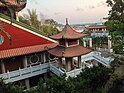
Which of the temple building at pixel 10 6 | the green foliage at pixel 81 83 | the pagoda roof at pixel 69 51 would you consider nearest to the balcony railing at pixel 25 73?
the pagoda roof at pixel 69 51

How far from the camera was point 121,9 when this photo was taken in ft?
47.4

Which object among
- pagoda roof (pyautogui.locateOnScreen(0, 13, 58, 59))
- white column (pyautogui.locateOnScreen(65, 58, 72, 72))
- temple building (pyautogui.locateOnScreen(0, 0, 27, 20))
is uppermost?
temple building (pyautogui.locateOnScreen(0, 0, 27, 20))

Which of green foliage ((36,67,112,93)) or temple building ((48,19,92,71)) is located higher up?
temple building ((48,19,92,71))

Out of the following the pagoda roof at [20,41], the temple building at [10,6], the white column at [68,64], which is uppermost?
the temple building at [10,6]

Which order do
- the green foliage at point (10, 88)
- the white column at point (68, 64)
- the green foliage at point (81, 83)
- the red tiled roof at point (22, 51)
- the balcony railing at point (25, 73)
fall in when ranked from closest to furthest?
the green foliage at point (81, 83)
the green foliage at point (10, 88)
the red tiled roof at point (22, 51)
the balcony railing at point (25, 73)
the white column at point (68, 64)

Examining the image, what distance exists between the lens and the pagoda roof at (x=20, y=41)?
1448cm

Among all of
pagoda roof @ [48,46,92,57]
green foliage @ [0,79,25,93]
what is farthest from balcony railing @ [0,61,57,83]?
green foliage @ [0,79,25,93]

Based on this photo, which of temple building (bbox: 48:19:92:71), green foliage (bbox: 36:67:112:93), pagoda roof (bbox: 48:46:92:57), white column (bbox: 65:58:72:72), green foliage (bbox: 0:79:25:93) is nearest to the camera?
green foliage (bbox: 36:67:112:93)

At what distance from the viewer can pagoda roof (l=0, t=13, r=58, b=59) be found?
47.5 feet

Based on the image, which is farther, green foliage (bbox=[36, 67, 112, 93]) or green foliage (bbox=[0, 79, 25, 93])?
green foliage (bbox=[0, 79, 25, 93])

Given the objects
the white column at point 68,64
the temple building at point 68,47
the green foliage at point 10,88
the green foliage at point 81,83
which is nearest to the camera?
the green foliage at point 81,83

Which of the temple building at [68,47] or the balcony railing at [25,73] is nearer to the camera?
the temple building at [68,47]

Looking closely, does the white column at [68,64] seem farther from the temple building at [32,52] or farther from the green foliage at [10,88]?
the green foliage at [10,88]

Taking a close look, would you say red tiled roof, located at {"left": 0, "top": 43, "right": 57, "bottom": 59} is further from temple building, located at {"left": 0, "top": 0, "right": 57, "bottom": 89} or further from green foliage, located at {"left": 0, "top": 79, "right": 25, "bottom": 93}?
green foliage, located at {"left": 0, "top": 79, "right": 25, "bottom": 93}
